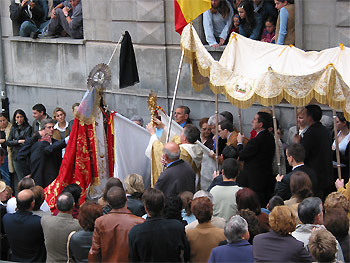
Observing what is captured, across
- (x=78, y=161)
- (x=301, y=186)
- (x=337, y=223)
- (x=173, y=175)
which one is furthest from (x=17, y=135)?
(x=337, y=223)

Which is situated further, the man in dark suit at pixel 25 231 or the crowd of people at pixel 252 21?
the crowd of people at pixel 252 21

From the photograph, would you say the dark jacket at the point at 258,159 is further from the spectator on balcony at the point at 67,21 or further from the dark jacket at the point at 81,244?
the spectator on balcony at the point at 67,21

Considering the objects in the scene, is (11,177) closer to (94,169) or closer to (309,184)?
(94,169)

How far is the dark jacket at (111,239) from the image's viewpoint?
7867mm

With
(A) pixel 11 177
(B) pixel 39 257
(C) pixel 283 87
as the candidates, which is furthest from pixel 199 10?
(A) pixel 11 177

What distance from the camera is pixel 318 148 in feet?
33.3

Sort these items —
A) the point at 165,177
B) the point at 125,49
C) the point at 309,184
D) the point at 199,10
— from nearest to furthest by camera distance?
the point at 309,184
the point at 165,177
the point at 199,10
the point at 125,49

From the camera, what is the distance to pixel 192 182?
32.3 feet

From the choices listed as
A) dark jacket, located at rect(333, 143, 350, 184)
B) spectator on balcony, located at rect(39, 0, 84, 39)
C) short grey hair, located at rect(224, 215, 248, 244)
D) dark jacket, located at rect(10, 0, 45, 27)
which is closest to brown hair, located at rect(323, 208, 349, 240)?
short grey hair, located at rect(224, 215, 248, 244)

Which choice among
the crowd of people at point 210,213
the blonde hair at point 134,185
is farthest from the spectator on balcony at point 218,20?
the blonde hair at point 134,185

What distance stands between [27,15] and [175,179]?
7690mm

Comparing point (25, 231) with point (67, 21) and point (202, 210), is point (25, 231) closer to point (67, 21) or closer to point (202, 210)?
point (202, 210)

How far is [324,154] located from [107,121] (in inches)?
117

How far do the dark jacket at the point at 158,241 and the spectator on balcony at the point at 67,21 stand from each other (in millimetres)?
8409
